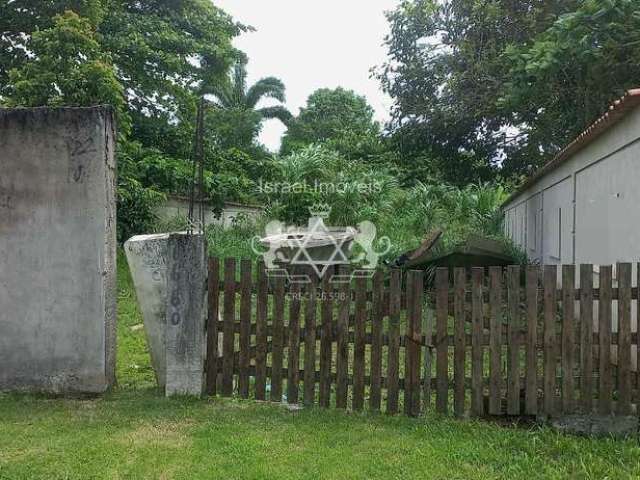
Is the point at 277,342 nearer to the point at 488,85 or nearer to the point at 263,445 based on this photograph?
the point at 263,445

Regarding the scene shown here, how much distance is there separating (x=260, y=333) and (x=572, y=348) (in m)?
2.37

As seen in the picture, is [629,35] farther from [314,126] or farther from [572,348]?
[314,126]

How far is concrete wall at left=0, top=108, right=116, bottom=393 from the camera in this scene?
4430 mm

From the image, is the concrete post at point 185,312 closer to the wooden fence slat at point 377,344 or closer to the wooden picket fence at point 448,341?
the wooden picket fence at point 448,341

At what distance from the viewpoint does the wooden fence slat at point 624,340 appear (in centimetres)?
380

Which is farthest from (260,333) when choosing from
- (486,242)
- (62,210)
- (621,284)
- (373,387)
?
(486,242)

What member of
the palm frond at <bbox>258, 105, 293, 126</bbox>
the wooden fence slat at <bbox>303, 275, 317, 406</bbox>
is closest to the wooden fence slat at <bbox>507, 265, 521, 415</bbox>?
the wooden fence slat at <bbox>303, 275, 317, 406</bbox>

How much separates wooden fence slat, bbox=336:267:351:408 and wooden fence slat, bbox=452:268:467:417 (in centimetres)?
82

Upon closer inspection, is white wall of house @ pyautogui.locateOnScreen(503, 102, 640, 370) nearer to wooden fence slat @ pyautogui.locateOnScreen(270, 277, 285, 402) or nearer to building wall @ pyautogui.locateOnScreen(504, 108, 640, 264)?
building wall @ pyautogui.locateOnScreen(504, 108, 640, 264)

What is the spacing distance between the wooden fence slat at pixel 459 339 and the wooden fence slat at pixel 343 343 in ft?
2.69

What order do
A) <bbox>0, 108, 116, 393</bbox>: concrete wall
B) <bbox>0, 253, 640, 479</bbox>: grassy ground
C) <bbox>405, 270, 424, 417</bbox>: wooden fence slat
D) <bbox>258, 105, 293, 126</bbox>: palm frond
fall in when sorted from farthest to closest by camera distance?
<bbox>258, 105, 293, 126</bbox>: palm frond, <bbox>0, 108, 116, 393</bbox>: concrete wall, <bbox>405, 270, 424, 417</bbox>: wooden fence slat, <bbox>0, 253, 640, 479</bbox>: grassy ground

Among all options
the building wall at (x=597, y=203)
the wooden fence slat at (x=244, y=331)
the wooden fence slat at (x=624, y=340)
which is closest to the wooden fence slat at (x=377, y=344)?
the wooden fence slat at (x=244, y=331)

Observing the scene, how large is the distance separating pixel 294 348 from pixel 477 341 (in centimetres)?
141

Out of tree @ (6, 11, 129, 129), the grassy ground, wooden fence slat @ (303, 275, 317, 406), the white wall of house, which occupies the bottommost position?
the grassy ground
